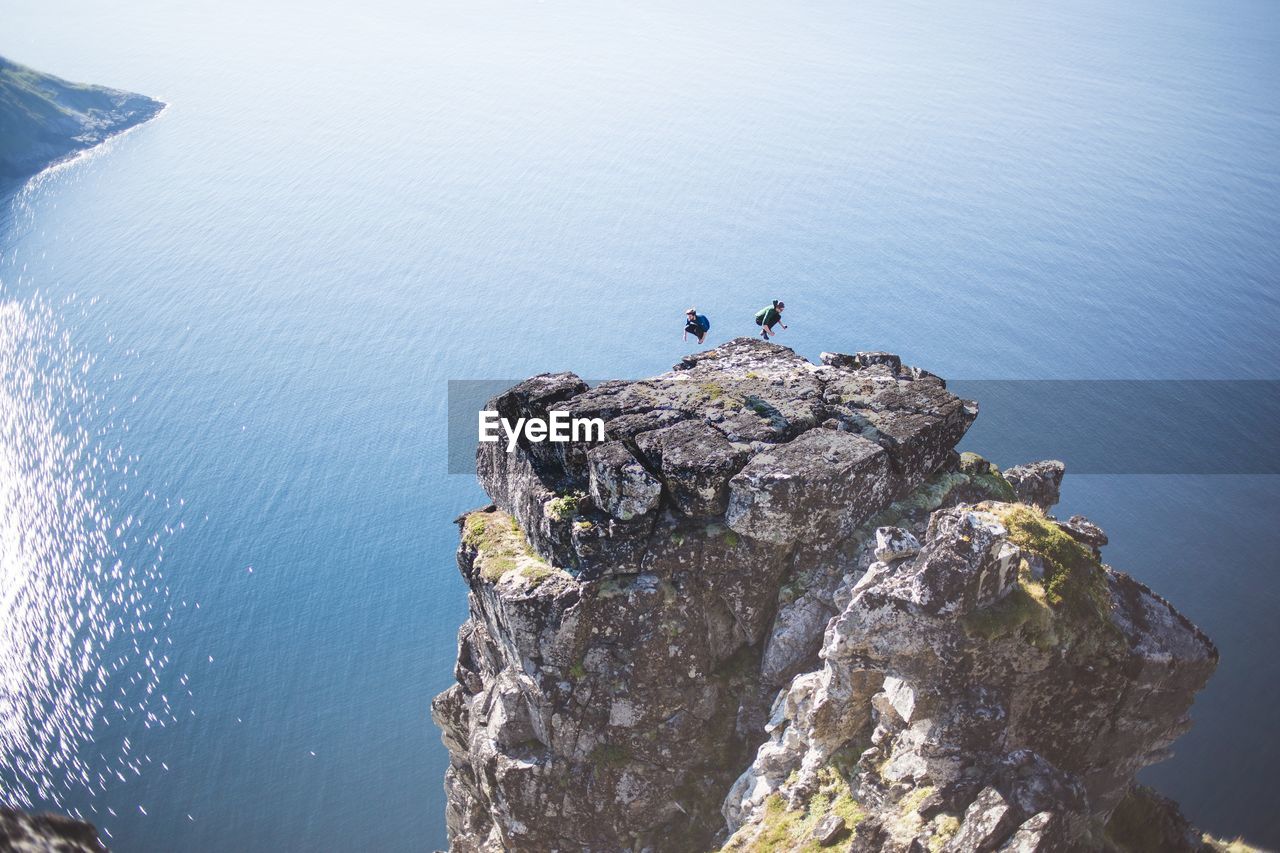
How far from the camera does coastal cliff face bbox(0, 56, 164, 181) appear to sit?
326 ft

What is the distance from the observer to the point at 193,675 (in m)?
50.5

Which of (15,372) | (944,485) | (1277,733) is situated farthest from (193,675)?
(1277,733)

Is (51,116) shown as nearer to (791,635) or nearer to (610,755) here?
(610,755)

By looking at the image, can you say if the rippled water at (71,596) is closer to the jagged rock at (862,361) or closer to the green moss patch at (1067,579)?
the jagged rock at (862,361)

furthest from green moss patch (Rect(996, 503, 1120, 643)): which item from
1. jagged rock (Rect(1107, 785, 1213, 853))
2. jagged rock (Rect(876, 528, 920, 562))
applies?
jagged rock (Rect(1107, 785, 1213, 853))

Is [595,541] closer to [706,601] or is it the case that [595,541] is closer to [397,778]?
[706,601]

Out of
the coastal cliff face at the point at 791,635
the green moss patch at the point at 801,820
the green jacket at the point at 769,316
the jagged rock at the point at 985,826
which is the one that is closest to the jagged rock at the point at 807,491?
the coastal cliff face at the point at 791,635

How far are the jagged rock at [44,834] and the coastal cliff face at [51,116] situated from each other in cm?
11041

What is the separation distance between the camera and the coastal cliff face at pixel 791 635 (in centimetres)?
1878

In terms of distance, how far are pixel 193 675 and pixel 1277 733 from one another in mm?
55603

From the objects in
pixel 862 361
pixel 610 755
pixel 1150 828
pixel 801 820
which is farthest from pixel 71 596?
pixel 1150 828

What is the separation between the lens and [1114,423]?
210ft

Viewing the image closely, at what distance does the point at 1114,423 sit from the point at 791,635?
163 feet

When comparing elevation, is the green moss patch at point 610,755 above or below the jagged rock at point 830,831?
below
